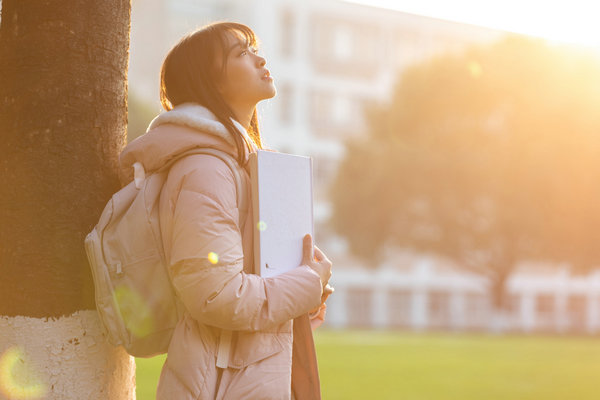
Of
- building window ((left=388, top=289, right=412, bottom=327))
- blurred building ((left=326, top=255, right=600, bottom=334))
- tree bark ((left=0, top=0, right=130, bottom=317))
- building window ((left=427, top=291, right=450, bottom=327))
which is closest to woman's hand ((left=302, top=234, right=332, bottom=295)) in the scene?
tree bark ((left=0, top=0, right=130, bottom=317))

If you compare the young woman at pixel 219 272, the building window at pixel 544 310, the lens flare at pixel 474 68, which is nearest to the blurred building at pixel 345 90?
the building window at pixel 544 310

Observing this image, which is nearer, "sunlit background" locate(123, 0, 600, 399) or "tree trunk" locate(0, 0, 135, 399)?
"tree trunk" locate(0, 0, 135, 399)

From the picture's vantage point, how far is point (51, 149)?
97.4 inches

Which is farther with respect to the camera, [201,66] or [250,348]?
[201,66]

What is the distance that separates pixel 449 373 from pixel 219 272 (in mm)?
10646

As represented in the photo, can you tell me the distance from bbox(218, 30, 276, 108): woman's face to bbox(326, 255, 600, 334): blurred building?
42276mm

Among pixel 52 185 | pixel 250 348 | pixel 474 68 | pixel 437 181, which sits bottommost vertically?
pixel 437 181

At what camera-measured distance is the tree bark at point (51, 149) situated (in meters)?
2.45

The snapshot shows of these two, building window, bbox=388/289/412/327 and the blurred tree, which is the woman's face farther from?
building window, bbox=388/289/412/327

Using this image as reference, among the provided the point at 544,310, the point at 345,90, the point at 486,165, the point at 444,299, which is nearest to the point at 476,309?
the point at 444,299

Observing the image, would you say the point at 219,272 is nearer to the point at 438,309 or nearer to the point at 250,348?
the point at 250,348

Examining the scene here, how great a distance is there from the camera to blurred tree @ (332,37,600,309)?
27156 mm

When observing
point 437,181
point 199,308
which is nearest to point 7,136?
point 199,308

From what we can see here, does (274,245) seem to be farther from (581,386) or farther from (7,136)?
(581,386)
